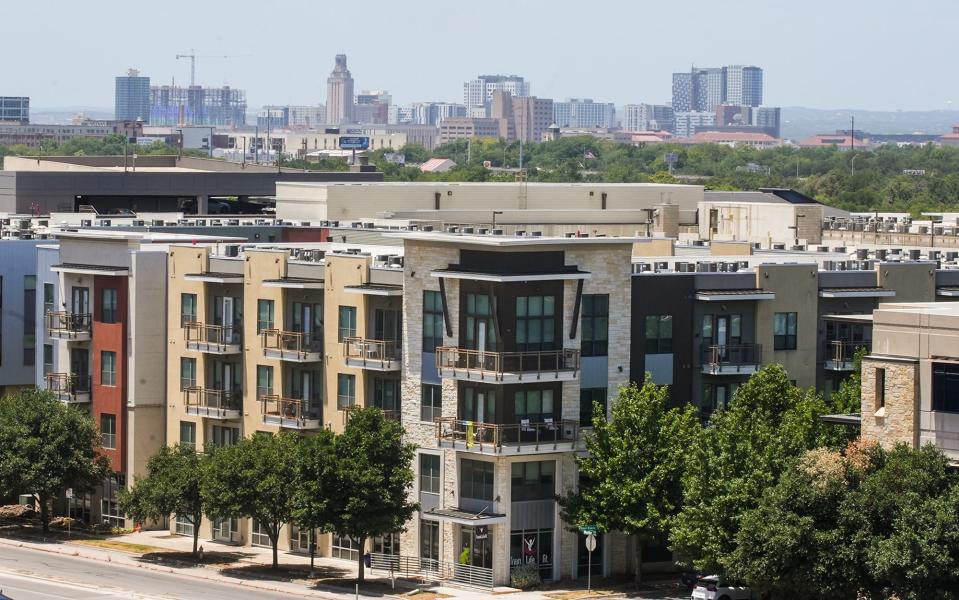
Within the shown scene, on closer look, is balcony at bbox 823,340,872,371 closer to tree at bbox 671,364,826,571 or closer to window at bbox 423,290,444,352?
tree at bbox 671,364,826,571

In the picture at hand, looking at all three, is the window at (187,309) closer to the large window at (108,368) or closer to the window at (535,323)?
the large window at (108,368)

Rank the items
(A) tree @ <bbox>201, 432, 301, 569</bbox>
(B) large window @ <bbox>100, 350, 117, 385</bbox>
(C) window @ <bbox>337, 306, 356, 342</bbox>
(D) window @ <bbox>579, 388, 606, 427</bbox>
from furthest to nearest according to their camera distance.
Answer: (B) large window @ <bbox>100, 350, 117, 385</bbox> < (C) window @ <bbox>337, 306, 356, 342</bbox> < (D) window @ <bbox>579, 388, 606, 427</bbox> < (A) tree @ <bbox>201, 432, 301, 569</bbox>

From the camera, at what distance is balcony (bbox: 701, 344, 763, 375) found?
313 feet

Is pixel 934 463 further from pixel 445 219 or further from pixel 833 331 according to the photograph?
pixel 445 219

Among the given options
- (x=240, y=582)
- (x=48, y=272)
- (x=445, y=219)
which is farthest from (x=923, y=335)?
(x=445, y=219)

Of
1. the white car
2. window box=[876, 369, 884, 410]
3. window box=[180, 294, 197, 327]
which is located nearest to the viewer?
window box=[876, 369, 884, 410]

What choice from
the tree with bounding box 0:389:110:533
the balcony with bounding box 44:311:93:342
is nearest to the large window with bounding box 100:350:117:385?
the balcony with bounding box 44:311:93:342

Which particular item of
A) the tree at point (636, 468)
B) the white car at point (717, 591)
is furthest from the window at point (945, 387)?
the tree at point (636, 468)

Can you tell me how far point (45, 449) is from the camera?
3974 inches

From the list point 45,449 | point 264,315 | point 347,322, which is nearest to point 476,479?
point 347,322

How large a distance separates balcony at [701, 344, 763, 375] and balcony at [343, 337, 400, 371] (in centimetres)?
1325

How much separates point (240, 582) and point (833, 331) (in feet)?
94.1

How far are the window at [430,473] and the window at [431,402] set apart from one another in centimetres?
161

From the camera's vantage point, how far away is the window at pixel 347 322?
96.9 m
